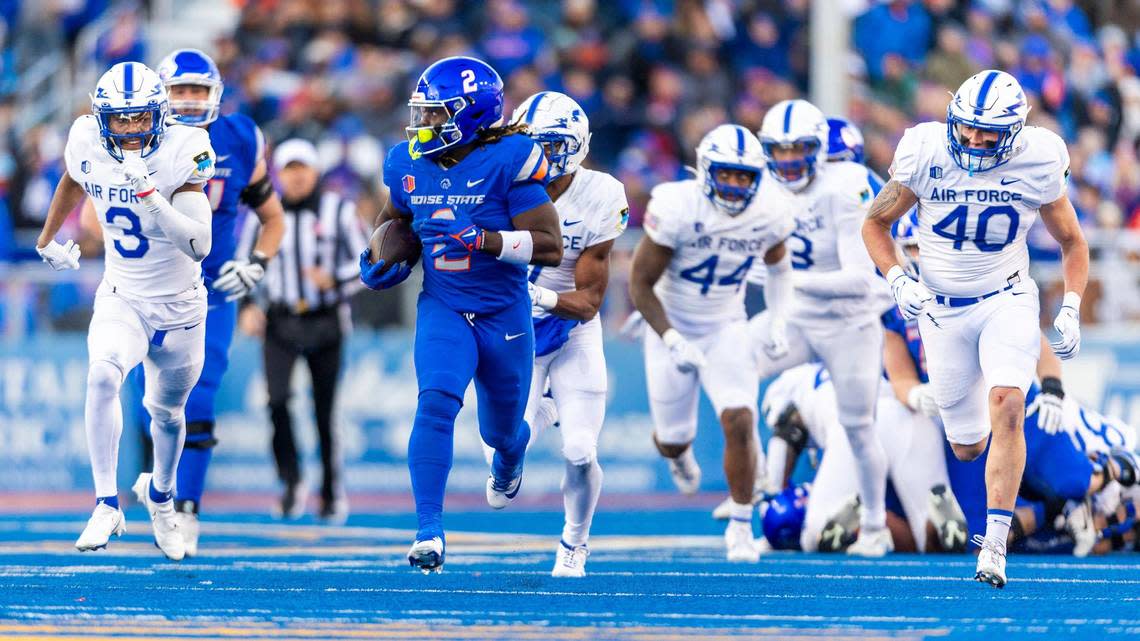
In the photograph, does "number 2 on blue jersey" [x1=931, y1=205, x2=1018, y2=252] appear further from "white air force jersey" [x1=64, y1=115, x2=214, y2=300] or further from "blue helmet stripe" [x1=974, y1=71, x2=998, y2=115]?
"white air force jersey" [x1=64, y1=115, x2=214, y2=300]

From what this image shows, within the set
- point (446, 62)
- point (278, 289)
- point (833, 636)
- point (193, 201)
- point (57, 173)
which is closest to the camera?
point (833, 636)

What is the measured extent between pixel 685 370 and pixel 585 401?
1.26m

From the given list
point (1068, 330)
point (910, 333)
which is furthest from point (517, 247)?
point (910, 333)

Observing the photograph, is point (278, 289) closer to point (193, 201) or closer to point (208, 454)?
point (208, 454)

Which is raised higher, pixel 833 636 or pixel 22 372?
pixel 833 636

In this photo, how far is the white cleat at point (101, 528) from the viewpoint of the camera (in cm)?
759

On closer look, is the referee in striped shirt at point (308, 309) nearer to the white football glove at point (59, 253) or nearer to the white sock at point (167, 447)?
the white sock at point (167, 447)

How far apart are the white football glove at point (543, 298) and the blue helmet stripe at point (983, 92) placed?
1833 mm

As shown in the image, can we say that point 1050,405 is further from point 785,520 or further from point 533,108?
point 533,108

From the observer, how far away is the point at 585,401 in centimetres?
811

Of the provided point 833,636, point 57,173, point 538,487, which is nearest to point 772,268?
point 833,636

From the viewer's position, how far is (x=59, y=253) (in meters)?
8.14

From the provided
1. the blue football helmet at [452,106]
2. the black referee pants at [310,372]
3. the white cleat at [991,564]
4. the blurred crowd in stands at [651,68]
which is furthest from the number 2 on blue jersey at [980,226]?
the blurred crowd in stands at [651,68]

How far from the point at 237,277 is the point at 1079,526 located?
13.4ft
